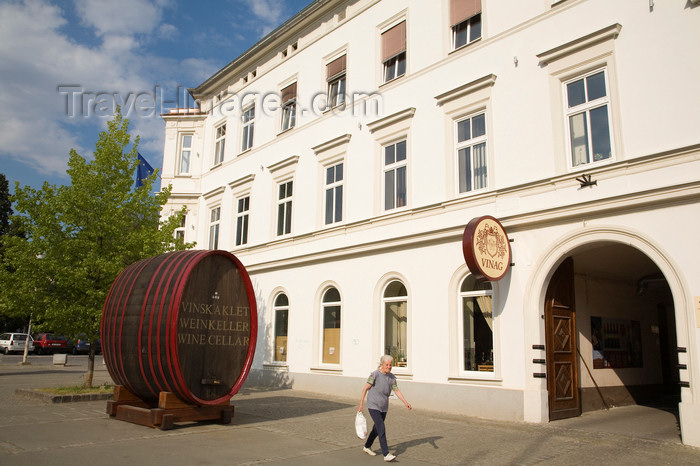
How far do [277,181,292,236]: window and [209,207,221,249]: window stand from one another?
14.5 ft

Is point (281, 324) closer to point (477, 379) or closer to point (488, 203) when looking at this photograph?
point (477, 379)

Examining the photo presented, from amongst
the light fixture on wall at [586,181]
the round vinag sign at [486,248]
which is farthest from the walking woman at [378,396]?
the light fixture on wall at [586,181]

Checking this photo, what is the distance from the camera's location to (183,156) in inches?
971

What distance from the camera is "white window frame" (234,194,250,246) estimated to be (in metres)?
20.3

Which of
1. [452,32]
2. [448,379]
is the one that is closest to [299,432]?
[448,379]

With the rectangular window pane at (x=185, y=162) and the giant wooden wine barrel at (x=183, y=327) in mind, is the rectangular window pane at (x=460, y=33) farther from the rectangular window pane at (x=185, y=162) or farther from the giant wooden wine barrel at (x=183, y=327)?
the rectangular window pane at (x=185, y=162)

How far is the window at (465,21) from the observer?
1323 cm

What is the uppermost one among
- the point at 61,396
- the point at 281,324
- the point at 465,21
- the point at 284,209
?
the point at 465,21

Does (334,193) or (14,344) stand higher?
(334,193)

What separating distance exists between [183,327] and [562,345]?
7503mm

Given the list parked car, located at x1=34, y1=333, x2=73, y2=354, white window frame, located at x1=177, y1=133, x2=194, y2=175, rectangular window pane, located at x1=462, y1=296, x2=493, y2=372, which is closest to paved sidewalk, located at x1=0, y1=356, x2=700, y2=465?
rectangular window pane, located at x1=462, y1=296, x2=493, y2=372

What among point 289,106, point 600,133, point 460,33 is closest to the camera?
point 600,133

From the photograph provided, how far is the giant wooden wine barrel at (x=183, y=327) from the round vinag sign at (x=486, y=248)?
161 inches

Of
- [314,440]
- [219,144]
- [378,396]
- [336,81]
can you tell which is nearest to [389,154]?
[336,81]
